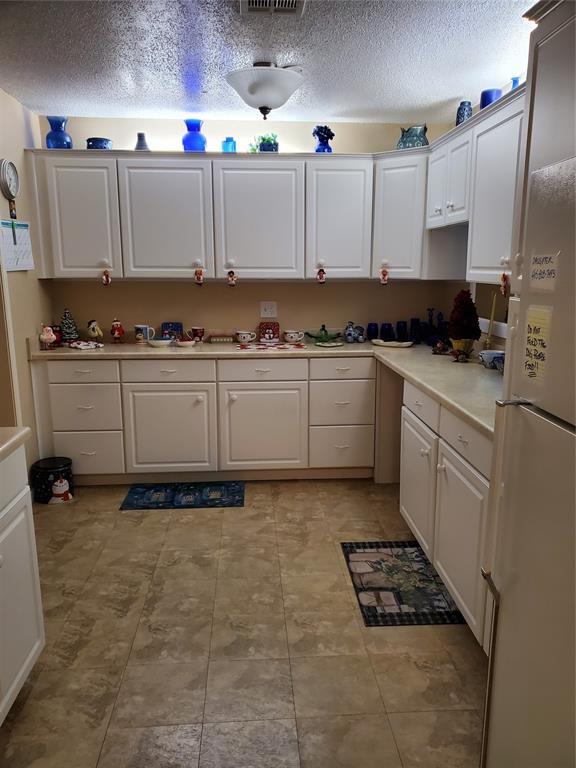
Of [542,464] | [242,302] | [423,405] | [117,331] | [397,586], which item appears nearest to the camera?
[542,464]

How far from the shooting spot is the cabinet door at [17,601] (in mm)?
1624

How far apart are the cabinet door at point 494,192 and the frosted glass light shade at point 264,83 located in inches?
36.7

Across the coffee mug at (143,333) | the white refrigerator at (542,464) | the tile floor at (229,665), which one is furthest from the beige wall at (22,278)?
the white refrigerator at (542,464)

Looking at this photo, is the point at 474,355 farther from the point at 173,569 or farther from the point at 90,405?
the point at 90,405

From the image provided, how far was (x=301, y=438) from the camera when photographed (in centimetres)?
369

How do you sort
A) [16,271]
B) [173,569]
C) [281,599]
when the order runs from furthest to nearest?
[16,271] < [173,569] < [281,599]

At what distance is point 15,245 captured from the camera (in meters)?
3.27

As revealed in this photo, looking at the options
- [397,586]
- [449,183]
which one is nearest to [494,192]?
[449,183]

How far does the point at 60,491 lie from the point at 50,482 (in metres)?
0.08

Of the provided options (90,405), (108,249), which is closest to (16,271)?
(108,249)

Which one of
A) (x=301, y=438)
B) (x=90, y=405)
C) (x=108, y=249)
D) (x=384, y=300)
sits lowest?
(x=301, y=438)

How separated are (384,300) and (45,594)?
289 cm

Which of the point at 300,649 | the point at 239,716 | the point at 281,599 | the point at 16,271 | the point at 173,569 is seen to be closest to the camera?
the point at 239,716

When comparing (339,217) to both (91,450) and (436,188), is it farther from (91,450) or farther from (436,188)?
(91,450)
